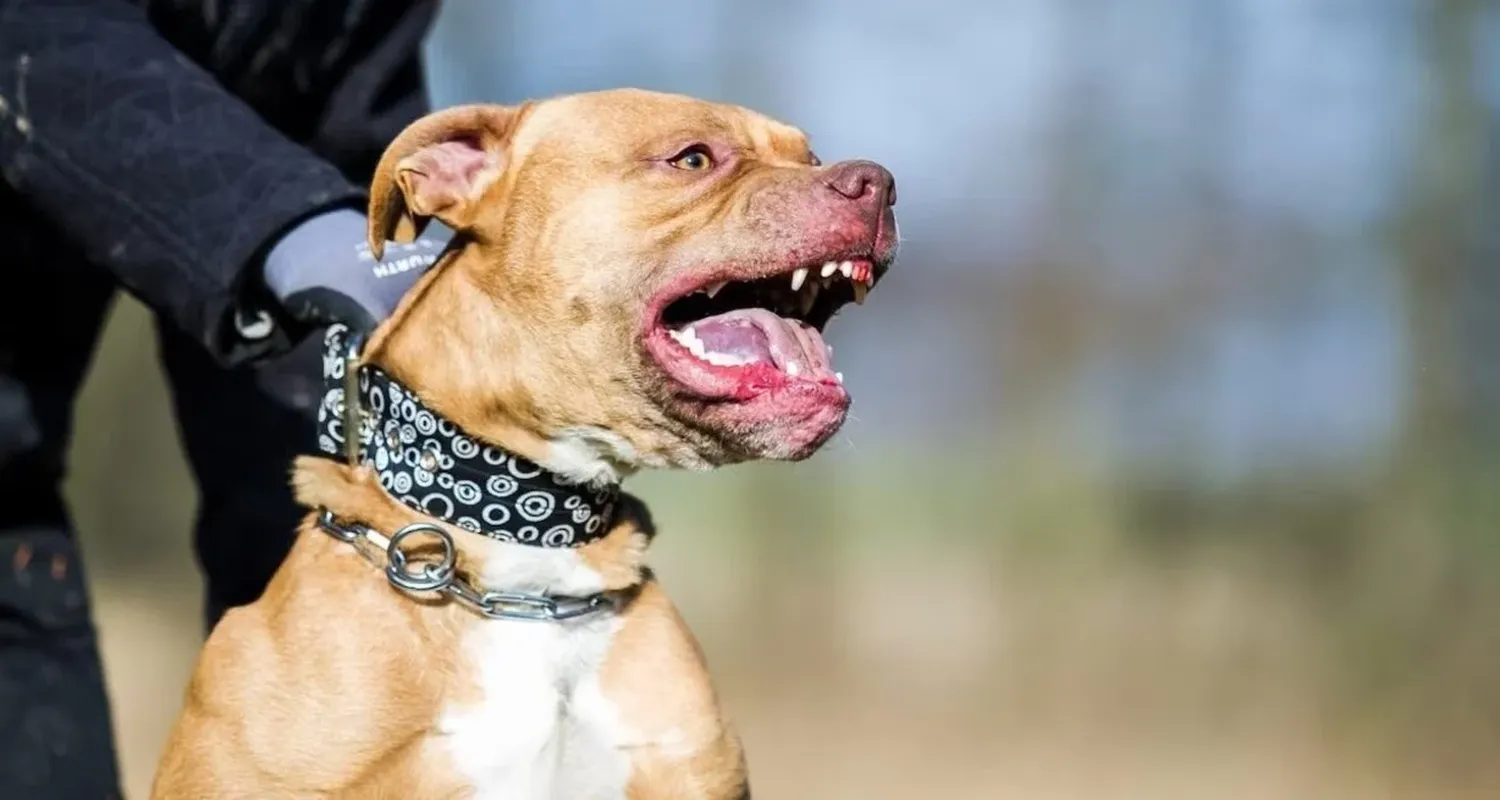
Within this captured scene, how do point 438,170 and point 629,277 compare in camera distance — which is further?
point 438,170

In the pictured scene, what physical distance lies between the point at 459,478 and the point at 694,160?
60 cm

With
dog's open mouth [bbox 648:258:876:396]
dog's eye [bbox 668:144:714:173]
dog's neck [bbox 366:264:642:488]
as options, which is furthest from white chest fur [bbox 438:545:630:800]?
dog's eye [bbox 668:144:714:173]

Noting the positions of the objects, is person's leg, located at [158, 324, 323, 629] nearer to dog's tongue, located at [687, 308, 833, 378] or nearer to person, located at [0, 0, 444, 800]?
person, located at [0, 0, 444, 800]

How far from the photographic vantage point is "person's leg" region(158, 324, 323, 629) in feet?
10.9

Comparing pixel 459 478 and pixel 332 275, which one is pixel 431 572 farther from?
pixel 332 275

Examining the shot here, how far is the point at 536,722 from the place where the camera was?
2.54 meters

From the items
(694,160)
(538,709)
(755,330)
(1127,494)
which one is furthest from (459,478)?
(1127,494)

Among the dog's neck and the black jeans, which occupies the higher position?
the dog's neck

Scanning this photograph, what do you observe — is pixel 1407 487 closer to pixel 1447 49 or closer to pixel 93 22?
pixel 1447 49

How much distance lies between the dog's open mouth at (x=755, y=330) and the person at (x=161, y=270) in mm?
495

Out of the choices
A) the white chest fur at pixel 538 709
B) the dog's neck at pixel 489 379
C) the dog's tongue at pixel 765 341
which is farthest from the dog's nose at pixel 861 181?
the white chest fur at pixel 538 709

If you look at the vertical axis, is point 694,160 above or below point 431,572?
above

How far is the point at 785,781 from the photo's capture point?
717 cm

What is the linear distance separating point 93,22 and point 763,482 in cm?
756
